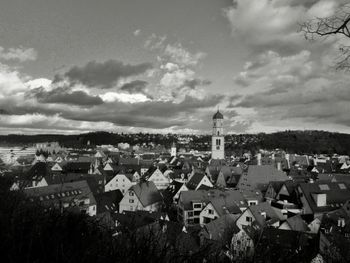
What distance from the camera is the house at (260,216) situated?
27906 mm

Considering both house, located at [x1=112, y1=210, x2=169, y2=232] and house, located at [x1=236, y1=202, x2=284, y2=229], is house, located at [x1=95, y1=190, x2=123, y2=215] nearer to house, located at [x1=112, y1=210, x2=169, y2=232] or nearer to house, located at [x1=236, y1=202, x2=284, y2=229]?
house, located at [x1=112, y1=210, x2=169, y2=232]

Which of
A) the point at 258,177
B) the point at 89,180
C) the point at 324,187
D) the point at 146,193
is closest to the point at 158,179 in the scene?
the point at 89,180

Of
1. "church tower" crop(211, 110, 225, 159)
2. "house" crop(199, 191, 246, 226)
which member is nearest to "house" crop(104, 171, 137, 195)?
"house" crop(199, 191, 246, 226)

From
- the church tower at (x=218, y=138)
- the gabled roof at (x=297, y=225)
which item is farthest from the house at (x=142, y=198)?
Result: the church tower at (x=218, y=138)

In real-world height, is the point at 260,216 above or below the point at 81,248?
below

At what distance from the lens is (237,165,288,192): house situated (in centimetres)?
5162

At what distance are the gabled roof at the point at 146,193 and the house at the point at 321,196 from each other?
16.9 m

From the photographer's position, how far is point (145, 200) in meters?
41.0

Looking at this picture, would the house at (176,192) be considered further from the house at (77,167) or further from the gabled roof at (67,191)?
the house at (77,167)

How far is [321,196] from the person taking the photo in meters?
37.8

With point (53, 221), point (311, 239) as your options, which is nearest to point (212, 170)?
point (311, 239)

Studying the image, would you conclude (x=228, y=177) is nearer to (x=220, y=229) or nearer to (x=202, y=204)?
(x=202, y=204)

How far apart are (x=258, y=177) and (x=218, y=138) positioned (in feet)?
123

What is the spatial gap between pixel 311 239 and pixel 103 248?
1932 cm
